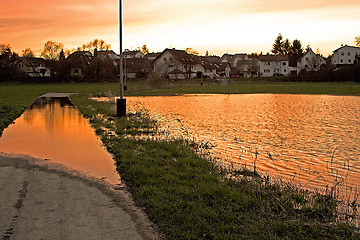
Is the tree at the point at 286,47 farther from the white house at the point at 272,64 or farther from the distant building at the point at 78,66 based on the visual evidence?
the distant building at the point at 78,66

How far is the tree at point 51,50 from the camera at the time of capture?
114125 mm

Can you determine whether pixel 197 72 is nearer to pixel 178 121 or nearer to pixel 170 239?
pixel 178 121

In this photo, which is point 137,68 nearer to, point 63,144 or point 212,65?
point 212,65

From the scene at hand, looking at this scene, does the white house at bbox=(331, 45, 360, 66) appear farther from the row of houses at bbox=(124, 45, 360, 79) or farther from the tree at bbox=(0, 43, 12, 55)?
the tree at bbox=(0, 43, 12, 55)

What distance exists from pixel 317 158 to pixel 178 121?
31.5 ft

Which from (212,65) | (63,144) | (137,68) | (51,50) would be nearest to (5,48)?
(51,50)

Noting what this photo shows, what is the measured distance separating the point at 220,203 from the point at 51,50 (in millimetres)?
119979

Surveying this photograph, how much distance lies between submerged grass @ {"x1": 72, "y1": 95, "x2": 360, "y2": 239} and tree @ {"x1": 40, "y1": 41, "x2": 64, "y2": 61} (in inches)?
4522

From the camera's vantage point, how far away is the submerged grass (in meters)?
5.34

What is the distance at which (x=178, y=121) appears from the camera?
1903cm

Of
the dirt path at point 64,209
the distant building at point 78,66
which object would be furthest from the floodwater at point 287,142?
the distant building at point 78,66

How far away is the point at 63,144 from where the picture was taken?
12.7m

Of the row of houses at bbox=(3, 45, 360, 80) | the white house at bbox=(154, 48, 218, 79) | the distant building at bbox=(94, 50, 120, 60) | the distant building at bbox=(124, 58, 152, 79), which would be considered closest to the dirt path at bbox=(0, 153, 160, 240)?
the row of houses at bbox=(3, 45, 360, 80)

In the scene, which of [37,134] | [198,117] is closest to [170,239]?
[37,134]
